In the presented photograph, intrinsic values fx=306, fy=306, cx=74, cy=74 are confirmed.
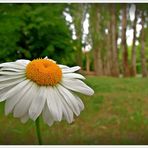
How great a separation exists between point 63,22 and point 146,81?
47cm

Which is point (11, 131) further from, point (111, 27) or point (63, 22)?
point (111, 27)

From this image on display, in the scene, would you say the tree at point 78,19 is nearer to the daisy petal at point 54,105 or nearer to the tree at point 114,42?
the tree at point 114,42

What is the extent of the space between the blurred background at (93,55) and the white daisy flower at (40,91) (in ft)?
2.26

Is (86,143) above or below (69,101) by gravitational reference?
below

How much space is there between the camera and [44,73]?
8.2 inches

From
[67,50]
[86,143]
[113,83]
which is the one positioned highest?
[67,50]

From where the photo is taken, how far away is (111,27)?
158cm

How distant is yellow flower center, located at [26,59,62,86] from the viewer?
0.68ft

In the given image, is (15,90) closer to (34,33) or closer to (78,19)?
(34,33)

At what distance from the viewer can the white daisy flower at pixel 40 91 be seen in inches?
7.5

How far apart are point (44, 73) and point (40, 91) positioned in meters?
0.01

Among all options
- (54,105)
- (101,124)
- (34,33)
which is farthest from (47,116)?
(34,33)

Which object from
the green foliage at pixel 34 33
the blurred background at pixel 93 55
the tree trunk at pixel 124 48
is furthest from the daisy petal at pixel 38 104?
the tree trunk at pixel 124 48

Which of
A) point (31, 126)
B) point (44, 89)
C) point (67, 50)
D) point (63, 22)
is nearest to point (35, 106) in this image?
point (44, 89)
